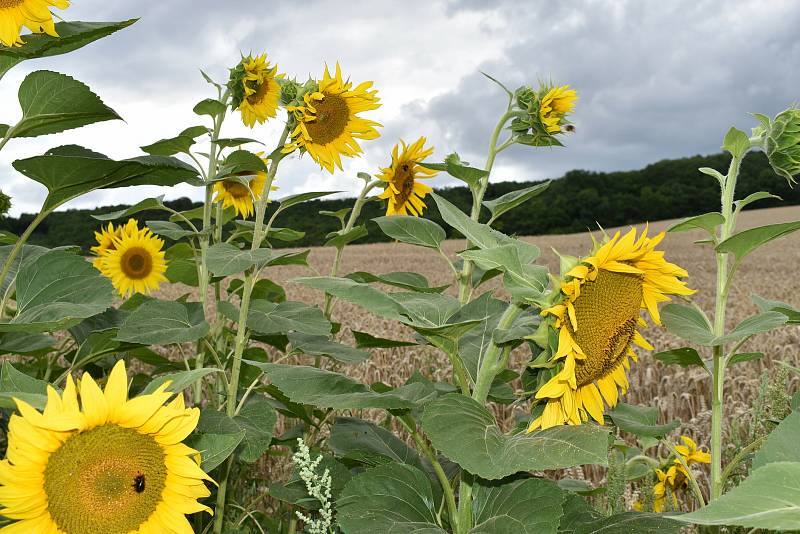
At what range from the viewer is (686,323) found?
79.7 inches

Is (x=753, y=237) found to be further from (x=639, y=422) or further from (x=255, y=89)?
(x=255, y=89)

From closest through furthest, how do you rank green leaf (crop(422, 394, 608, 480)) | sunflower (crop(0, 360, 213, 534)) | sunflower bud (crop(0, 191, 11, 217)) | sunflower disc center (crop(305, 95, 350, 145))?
1. sunflower (crop(0, 360, 213, 534))
2. green leaf (crop(422, 394, 608, 480))
3. sunflower disc center (crop(305, 95, 350, 145))
4. sunflower bud (crop(0, 191, 11, 217))

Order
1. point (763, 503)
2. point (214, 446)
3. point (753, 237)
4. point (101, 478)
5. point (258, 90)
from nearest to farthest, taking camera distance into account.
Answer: point (763, 503) → point (101, 478) → point (214, 446) → point (753, 237) → point (258, 90)

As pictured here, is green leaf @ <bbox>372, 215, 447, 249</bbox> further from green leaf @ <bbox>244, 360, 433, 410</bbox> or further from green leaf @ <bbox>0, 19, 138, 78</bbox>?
green leaf @ <bbox>0, 19, 138, 78</bbox>

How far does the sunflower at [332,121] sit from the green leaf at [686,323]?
1.20m

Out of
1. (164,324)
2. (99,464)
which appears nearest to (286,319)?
(164,324)

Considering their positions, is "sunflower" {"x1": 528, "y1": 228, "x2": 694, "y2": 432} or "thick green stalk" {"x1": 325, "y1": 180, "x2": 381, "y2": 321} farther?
"thick green stalk" {"x1": 325, "y1": 180, "x2": 381, "y2": 321}

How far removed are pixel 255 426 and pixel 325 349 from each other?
34 cm

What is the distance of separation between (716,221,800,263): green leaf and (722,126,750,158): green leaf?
31 cm

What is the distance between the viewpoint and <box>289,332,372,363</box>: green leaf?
81.7 inches

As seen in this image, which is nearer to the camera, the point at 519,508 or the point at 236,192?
the point at 519,508

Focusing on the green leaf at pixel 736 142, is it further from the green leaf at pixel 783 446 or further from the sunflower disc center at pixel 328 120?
the sunflower disc center at pixel 328 120

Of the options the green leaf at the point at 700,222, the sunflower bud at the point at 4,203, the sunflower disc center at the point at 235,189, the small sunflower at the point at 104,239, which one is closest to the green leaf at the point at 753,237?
the green leaf at the point at 700,222

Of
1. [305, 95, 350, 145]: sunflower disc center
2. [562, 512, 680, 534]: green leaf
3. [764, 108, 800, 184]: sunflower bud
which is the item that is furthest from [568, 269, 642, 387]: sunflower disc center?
[305, 95, 350, 145]: sunflower disc center
